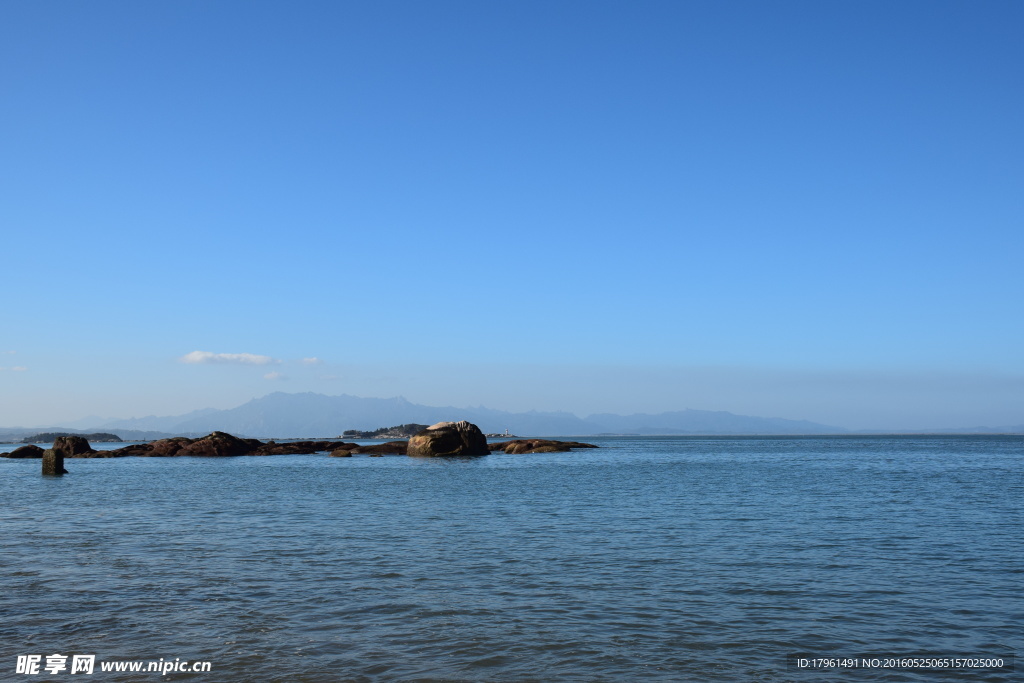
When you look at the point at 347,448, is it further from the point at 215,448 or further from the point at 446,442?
the point at 446,442

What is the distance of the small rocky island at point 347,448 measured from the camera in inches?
3430

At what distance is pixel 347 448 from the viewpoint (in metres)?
107

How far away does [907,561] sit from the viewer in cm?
1862

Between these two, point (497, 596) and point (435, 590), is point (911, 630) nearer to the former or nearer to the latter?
point (497, 596)

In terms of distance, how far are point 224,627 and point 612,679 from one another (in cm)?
673

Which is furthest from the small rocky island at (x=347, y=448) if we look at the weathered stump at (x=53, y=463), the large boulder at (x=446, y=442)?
the weathered stump at (x=53, y=463)

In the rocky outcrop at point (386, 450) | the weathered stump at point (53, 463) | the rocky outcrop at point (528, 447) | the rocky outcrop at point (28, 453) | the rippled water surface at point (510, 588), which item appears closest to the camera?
the rippled water surface at point (510, 588)

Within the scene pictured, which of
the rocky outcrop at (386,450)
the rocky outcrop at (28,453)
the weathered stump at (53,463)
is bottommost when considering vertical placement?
the rocky outcrop at (28,453)

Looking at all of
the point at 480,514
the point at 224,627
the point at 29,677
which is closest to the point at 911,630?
the point at 224,627

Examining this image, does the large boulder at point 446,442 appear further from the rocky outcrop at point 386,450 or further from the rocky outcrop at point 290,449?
the rocky outcrop at point 290,449

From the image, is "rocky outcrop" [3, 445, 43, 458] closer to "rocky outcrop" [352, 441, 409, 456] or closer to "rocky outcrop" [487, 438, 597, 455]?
"rocky outcrop" [352, 441, 409, 456]

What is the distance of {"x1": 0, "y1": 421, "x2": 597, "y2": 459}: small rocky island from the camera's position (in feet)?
286

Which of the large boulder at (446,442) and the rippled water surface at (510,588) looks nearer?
the rippled water surface at (510,588)

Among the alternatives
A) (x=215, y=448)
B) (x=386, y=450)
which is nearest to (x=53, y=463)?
(x=215, y=448)
